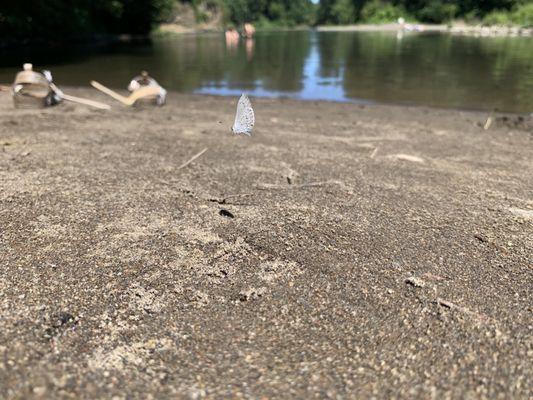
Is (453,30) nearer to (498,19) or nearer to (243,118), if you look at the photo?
(498,19)

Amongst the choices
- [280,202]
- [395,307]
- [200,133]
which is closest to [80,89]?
[200,133]

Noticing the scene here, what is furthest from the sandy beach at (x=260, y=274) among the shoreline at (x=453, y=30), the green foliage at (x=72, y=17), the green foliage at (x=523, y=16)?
the green foliage at (x=523, y=16)

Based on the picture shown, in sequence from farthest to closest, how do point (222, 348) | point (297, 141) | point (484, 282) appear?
point (297, 141) < point (484, 282) < point (222, 348)

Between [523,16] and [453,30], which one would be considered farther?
[523,16]

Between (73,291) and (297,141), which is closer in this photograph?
(73,291)

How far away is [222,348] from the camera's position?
3.16 meters

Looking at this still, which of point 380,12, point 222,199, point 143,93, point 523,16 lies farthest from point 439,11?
point 222,199

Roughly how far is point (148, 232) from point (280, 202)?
1634mm

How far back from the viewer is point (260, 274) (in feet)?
13.2

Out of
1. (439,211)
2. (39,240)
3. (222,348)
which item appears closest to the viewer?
(222,348)

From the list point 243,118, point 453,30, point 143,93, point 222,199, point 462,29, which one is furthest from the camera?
point 453,30

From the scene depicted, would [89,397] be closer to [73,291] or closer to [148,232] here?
[73,291]

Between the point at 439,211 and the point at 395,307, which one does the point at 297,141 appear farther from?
the point at 395,307

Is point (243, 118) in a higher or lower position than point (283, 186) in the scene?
higher
